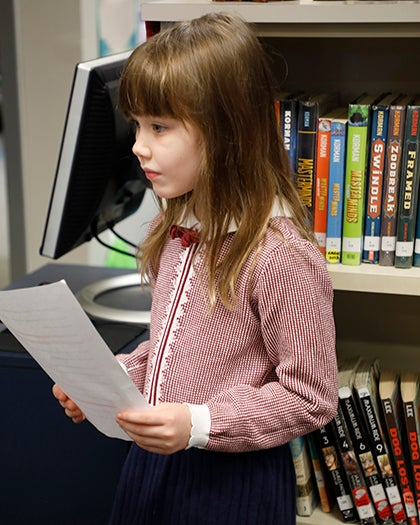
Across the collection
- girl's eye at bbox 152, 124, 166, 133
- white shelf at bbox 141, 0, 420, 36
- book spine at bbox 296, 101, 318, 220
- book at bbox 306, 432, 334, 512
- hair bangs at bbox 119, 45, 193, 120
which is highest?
white shelf at bbox 141, 0, 420, 36

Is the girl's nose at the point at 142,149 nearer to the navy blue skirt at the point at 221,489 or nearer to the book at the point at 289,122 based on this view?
the book at the point at 289,122

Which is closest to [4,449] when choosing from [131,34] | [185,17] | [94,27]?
[185,17]

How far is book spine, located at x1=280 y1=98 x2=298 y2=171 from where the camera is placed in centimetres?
133

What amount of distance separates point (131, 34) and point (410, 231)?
7.18 ft

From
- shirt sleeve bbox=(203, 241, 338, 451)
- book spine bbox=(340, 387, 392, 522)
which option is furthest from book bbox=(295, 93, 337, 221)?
book spine bbox=(340, 387, 392, 522)

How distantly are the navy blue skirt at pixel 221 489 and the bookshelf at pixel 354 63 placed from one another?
0.29 meters

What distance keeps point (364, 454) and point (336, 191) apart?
45 cm


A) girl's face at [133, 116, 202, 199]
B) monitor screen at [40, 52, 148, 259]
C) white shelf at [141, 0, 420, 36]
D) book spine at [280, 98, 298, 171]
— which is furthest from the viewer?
monitor screen at [40, 52, 148, 259]

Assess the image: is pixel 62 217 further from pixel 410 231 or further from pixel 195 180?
pixel 410 231

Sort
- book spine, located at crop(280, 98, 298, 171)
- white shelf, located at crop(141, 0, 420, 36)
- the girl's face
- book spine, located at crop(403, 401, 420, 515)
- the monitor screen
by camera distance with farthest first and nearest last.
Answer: the monitor screen → book spine, located at crop(403, 401, 420, 515) → book spine, located at crop(280, 98, 298, 171) → white shelf, located at crop(141, 0, 420, 36) → the girl's face

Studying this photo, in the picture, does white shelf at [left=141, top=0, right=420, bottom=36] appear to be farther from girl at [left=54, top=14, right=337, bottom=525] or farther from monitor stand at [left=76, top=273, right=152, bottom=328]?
monitor stand at [left=76, top=273, right=152, bottom=328]

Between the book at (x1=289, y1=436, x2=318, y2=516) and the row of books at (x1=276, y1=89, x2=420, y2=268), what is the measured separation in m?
0.34

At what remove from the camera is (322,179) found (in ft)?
Result: 4.39

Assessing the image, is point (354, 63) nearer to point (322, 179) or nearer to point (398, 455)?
point (322, 179)
